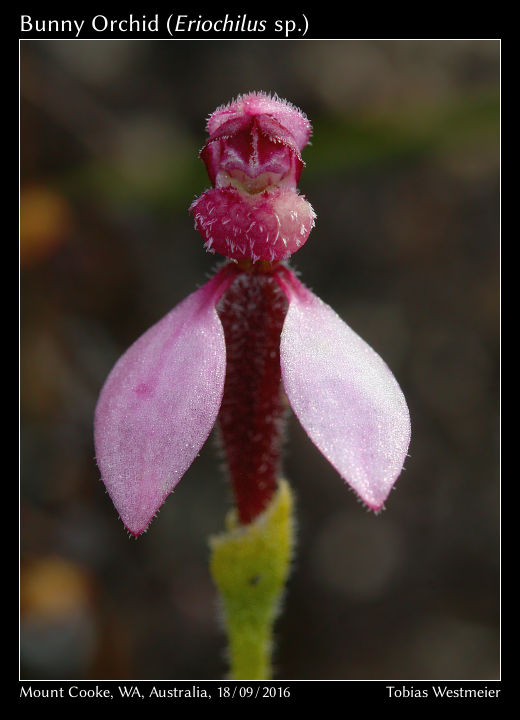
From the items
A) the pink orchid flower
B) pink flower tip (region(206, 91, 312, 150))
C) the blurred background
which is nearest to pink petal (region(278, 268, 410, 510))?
the pink orchid flower

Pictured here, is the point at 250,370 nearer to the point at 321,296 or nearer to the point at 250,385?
the point at 250,385

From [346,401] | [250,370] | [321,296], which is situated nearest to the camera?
[346,401]

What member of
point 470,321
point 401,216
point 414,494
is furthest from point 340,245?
A: point 414,494

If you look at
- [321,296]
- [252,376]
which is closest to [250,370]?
[252,376]

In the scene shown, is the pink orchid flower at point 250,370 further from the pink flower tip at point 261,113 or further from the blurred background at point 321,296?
the blurred background at point 321,296

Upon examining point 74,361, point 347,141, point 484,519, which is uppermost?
point 347,141

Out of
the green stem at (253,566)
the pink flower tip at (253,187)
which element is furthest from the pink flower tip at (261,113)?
the green stem at (253,566)

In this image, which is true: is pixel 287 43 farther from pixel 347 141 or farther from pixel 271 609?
pixel 271 609
